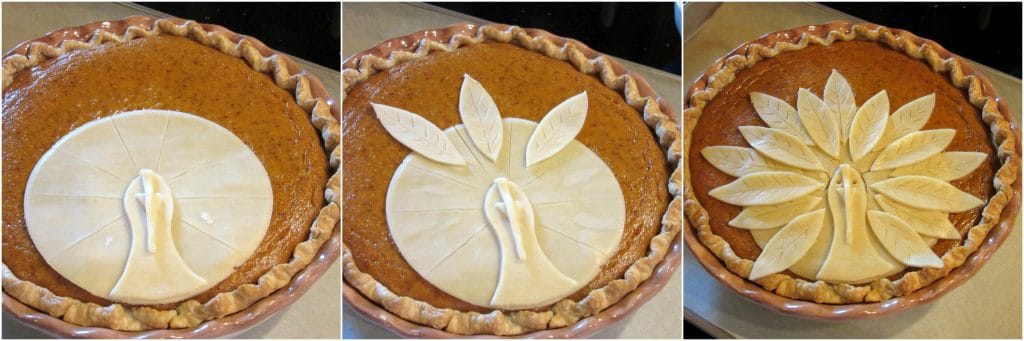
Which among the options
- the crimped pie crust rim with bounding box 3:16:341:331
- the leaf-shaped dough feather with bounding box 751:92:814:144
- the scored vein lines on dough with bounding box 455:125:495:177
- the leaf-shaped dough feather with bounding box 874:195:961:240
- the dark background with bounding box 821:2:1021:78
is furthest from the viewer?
the dark background with bounding box 821:2:1021:78

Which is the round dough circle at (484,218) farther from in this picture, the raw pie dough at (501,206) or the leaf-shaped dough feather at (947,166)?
the leaf-shaped dough feather at (947,166)

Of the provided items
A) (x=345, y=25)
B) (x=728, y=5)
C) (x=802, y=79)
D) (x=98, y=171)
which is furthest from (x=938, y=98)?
(x=98, y=171)

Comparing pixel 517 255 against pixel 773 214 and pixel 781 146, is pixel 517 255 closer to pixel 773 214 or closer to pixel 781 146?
pixel 773 214

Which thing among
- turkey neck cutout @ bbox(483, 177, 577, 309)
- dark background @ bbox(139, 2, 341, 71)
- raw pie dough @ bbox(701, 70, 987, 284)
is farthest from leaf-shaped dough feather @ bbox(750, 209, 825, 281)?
dark background @ bbox(139, 2, 341, 71)

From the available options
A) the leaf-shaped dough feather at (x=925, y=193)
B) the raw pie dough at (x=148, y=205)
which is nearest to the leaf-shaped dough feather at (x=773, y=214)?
the leaf-shaped dough feather at (x=925, y=193)

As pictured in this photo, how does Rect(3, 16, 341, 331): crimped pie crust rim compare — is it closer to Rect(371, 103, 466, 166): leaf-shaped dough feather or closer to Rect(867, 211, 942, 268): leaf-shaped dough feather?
Rect(371, 103, 466, 166): leaf-shaped dough feather

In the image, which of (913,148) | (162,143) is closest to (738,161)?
(913,148)

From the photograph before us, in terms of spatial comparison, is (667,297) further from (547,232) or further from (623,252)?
(547,232)
